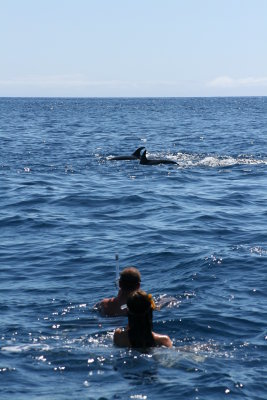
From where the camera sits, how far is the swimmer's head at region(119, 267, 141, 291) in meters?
10.8

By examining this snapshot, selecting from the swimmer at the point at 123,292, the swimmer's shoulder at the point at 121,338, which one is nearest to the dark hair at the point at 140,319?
the swimmer's shoulder at the point at 121,338

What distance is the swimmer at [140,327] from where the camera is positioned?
9547 mm

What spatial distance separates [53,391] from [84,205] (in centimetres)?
1409

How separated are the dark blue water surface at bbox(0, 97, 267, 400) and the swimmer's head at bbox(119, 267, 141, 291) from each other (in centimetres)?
82

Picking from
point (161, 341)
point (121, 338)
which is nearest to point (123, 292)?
point (121, 338)

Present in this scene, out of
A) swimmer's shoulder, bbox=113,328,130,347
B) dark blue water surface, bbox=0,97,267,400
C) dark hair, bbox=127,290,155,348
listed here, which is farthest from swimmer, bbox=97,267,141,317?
dark hair, bbox=127,290,155,348

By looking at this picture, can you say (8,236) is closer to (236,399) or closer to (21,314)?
(21,314)

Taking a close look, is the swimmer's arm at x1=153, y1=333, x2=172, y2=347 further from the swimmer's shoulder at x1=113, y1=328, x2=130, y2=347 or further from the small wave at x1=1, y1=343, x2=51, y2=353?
the small wave at x1=1, y1=343, x2=51, y2=353

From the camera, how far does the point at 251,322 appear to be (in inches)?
457

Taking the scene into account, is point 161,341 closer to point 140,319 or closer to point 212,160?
point 140,319

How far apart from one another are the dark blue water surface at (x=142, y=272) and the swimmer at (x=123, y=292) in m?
0.15

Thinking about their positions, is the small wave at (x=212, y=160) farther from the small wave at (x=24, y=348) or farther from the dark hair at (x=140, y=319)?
the dark hair at (x=140, y=319)

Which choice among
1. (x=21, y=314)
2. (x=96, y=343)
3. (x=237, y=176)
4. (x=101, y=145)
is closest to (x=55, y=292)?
(x=21, y=314)

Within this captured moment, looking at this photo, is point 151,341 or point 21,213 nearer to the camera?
point 151,341
